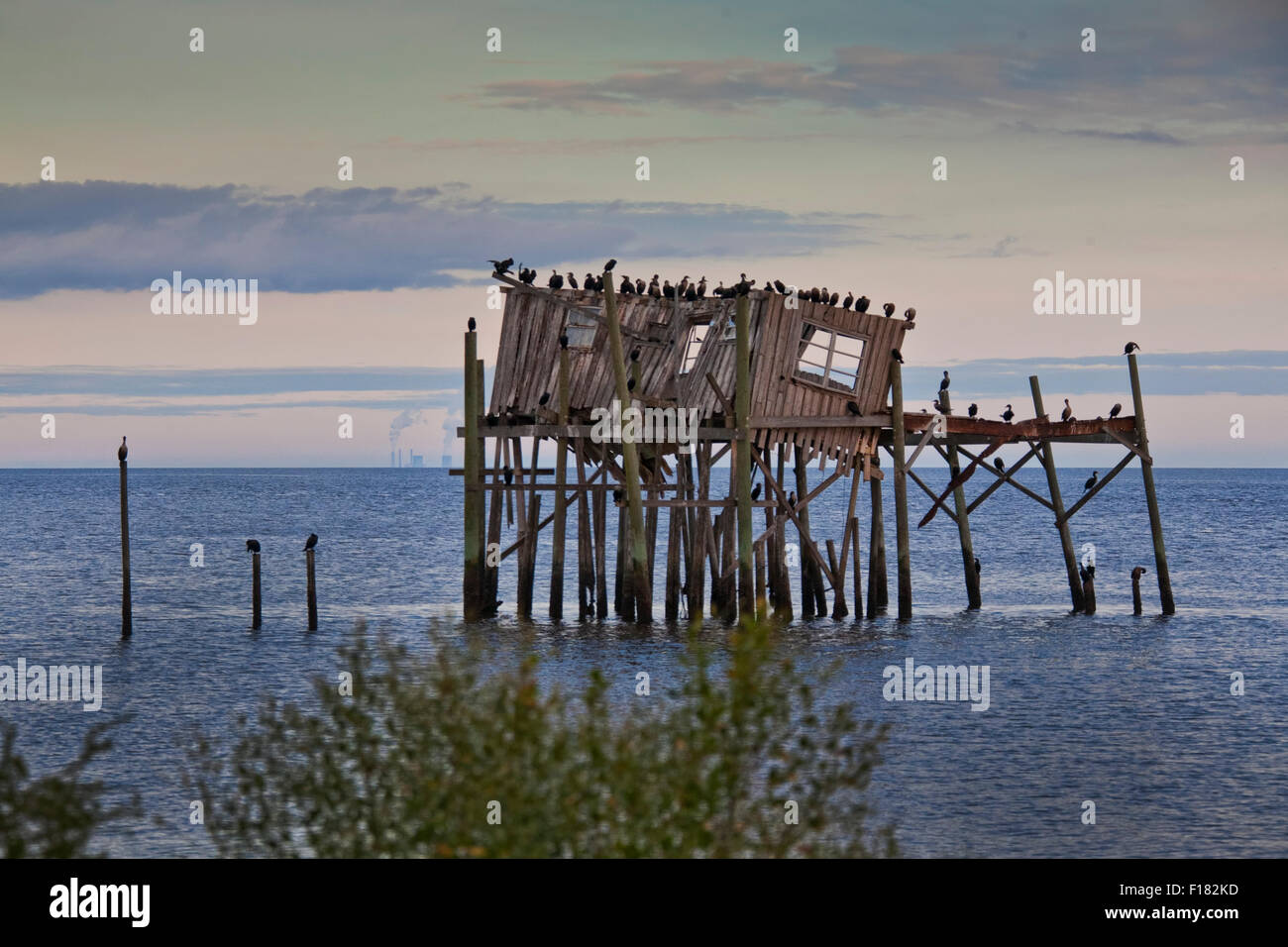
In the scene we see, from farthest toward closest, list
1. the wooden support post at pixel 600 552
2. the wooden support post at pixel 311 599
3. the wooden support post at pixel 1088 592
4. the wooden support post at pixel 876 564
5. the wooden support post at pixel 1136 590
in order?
the wooden support post at pixel 1088 592 < the wooden support post at pixel 1136 590 < the wooden support post at pixel 311 599 < the wooden support post at pixel 600 552 < the wooden support post at pixel 876 564

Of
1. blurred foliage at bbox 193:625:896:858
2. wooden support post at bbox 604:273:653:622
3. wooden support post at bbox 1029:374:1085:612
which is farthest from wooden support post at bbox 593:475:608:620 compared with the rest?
blurred foliage at bbox 193:625:896:858

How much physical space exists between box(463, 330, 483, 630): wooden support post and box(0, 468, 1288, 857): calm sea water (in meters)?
0.74

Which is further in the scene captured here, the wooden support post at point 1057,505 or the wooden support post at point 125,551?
the wooden support post at point 1057,505

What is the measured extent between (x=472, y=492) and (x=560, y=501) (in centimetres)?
210

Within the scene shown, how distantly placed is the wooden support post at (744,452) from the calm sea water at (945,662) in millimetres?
1690

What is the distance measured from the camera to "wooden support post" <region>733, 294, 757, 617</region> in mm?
31234

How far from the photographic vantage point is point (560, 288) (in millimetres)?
35344

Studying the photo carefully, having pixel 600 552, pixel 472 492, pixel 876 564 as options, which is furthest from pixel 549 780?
pixel 600 552

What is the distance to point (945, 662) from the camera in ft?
104

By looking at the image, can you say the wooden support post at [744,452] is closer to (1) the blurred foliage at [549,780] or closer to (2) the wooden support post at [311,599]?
(2) the wooden support post at [311,599]

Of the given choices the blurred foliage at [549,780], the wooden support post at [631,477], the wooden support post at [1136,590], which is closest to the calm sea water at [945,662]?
the wooden support post at [1136,590]

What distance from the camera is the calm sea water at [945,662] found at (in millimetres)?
19797
